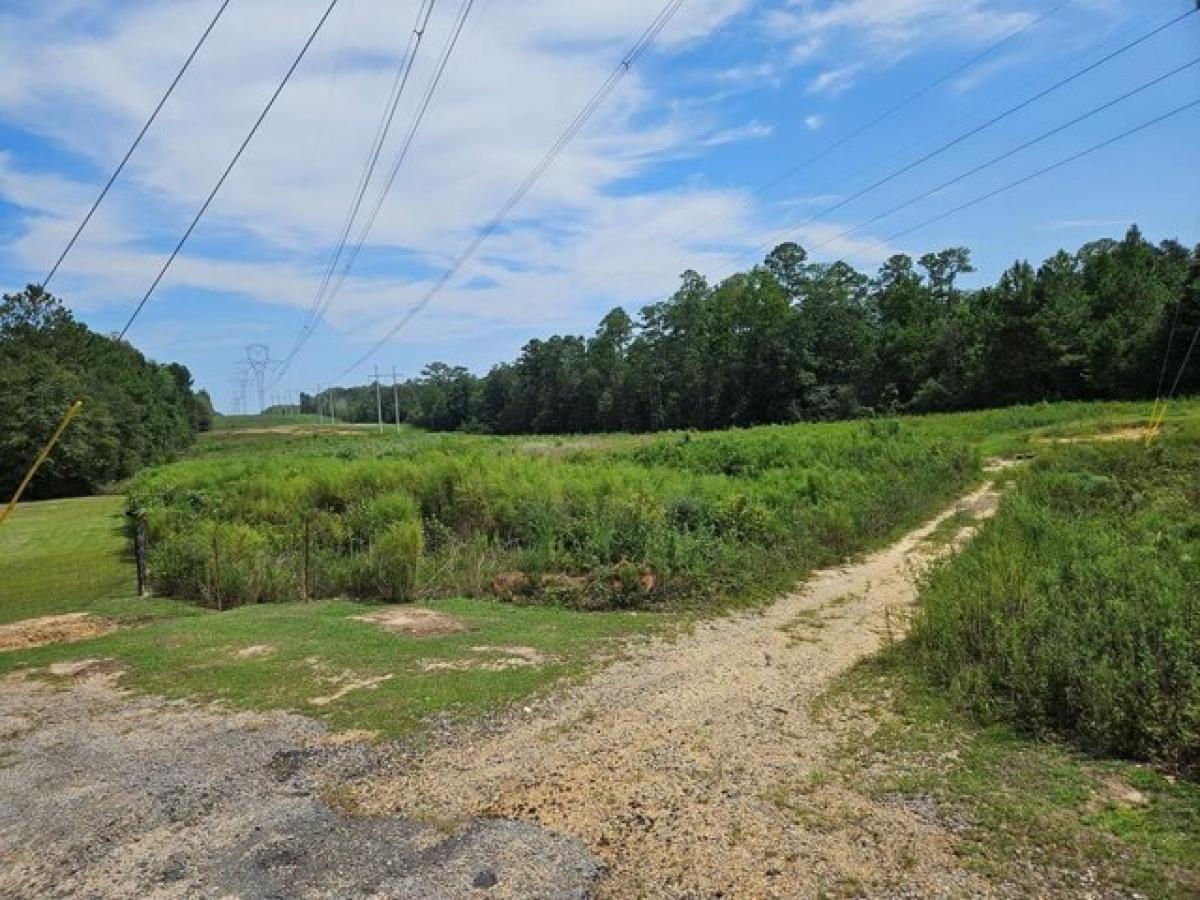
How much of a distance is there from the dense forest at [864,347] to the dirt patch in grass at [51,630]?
1519 inches

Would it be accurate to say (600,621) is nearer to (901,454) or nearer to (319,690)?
(319,690)

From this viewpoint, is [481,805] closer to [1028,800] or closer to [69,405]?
[1028,800]

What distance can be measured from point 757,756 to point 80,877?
464cm

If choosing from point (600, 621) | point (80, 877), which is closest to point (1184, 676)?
point (600, 621)

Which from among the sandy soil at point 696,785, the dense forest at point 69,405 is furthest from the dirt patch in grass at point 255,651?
the dense forest at point 69,405

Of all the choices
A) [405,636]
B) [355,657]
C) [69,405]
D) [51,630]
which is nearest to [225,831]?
[355,657]

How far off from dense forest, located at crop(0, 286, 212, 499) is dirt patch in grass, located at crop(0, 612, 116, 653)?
31153 millimetres

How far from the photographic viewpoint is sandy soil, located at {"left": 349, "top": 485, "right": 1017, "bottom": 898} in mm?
4543

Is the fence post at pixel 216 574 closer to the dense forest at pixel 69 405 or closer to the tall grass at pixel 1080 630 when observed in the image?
the tall grass at pixel 1080 630

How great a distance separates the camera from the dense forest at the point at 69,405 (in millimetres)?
50625

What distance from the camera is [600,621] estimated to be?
11.1 m

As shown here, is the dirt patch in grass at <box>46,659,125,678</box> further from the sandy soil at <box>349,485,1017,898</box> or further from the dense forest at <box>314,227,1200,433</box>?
the dense forest at <box>314,227,1200,433</box>

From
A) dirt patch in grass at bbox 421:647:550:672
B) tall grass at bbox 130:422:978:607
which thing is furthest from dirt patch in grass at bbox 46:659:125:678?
tall grass at bbox 130:422:978:607

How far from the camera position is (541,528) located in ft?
48.2
